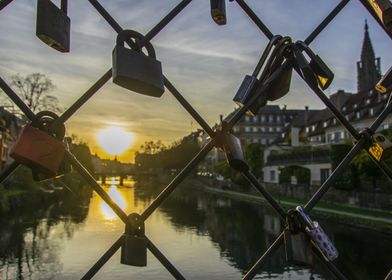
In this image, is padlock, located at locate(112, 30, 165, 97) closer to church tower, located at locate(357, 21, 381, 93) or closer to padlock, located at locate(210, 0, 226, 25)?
padlock, located at locate(210, 0, 226, 25)

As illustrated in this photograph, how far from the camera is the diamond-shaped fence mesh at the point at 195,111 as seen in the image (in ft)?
3.53

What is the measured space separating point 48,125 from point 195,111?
0.40 meters

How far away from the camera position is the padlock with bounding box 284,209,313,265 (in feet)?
3.94

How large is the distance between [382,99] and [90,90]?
50.0m

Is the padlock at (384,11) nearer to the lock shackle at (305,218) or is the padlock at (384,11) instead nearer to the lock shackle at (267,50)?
the lock shackle at (267,50)

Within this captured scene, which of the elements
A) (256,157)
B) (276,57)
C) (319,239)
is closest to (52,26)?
(276,57)

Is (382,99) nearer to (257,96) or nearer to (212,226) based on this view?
(212,226)

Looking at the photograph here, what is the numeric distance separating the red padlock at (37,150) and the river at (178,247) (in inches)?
379

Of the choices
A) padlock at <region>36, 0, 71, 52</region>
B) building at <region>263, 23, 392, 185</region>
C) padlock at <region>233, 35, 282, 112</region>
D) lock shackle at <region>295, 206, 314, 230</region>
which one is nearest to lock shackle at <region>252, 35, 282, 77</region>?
padlock at <region>233, 35, 282, 112</region>

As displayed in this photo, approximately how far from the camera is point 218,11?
4.18 feet

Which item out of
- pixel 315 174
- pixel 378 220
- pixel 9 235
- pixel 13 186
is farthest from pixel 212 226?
pixel 13 186

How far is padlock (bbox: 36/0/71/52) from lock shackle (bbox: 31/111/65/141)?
172mm

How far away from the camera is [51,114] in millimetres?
1121

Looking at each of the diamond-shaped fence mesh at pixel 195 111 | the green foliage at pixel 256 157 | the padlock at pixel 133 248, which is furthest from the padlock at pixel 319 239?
the green foliage at pixel 256 157
